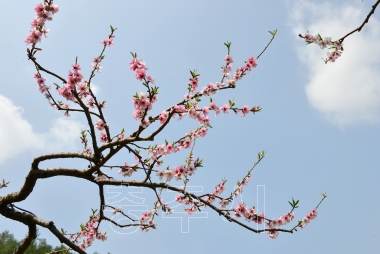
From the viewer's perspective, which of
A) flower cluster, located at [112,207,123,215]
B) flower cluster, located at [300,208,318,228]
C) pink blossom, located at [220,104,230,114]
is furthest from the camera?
flower cluster, located at [112,207,123,215]

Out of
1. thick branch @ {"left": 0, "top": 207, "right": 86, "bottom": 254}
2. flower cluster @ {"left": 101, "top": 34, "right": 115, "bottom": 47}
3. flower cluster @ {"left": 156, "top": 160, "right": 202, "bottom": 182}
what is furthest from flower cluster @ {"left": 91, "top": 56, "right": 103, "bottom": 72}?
thick branch @ {"left": 0, "top": 207, "right": 86, "bottom": 254}

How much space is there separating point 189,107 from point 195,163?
918 mm

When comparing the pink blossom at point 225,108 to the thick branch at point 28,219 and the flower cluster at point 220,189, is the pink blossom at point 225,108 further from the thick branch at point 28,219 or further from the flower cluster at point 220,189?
the thick branch at point 28,219

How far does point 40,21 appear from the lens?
11.6 feet

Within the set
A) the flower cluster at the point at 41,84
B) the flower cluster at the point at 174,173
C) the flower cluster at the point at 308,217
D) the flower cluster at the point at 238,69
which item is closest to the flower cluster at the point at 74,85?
the flower cluster at the point at 41,84

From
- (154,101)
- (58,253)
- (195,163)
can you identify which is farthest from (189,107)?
(58,253)

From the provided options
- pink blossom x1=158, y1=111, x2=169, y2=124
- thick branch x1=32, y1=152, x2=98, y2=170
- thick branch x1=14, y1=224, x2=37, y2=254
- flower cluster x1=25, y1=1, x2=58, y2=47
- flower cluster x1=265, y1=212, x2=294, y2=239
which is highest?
flower cluster x1=25, y1=1, x2=58, y2=47

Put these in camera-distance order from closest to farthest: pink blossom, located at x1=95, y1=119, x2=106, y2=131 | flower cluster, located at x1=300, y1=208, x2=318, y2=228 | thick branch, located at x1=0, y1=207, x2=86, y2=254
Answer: thick branch, located at x1=0, y1=207, x2=86, y2=254, pink blossom, located at x1=95, y1=119, x2=106, y2=131, flower cluster, located at x1=300, y1=208, x2=318, y2=228

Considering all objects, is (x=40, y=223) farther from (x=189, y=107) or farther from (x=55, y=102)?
(x=189, y=107)

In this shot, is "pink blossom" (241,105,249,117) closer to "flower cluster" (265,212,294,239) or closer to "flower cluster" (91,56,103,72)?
"flower cluster" (265,212,294,239)

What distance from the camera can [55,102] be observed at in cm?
405

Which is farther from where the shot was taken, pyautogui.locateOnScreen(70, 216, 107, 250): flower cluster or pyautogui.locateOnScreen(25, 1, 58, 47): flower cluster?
pyautogui.locateOnScreen(70, 216, 107, 250): flower cluster

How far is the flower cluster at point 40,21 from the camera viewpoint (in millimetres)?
3500

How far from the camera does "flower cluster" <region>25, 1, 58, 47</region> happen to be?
3500 mm
